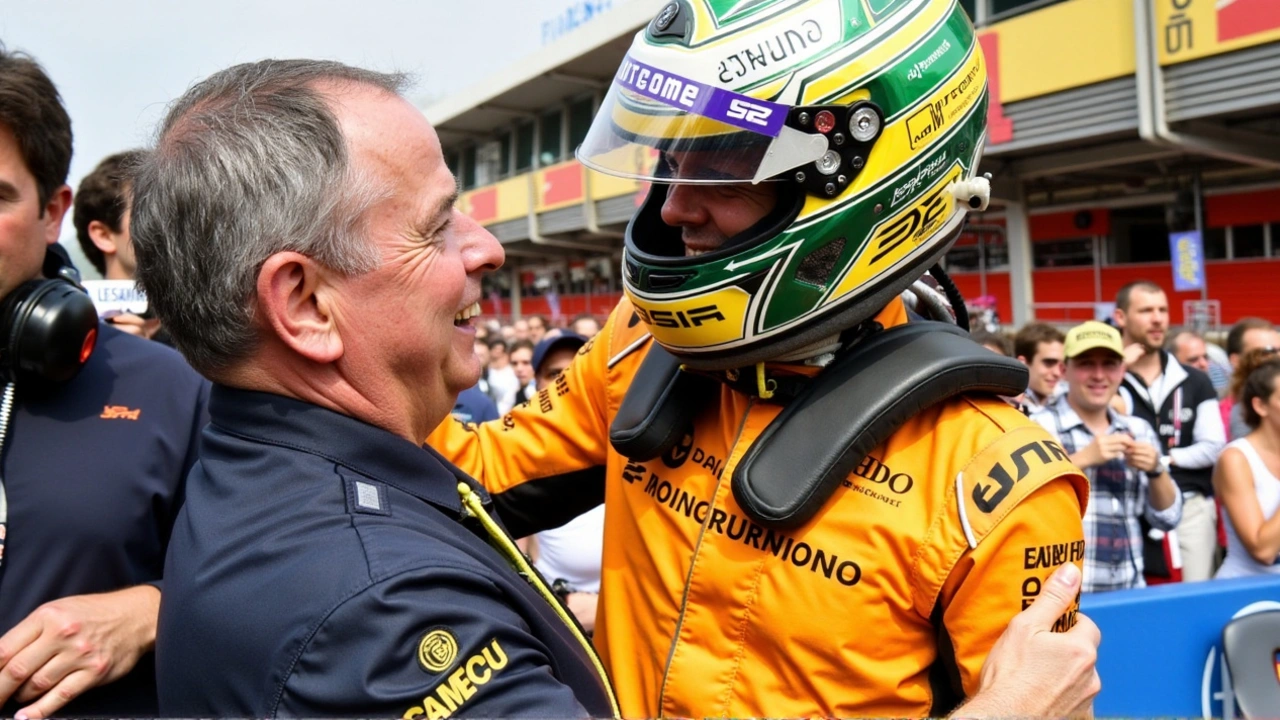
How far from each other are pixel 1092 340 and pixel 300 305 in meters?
3.61

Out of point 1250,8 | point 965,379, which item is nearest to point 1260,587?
point 965,379

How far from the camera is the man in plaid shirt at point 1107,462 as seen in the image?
3.60m

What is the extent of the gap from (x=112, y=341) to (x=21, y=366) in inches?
10.6

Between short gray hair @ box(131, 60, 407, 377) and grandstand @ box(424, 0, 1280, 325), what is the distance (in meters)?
10.4

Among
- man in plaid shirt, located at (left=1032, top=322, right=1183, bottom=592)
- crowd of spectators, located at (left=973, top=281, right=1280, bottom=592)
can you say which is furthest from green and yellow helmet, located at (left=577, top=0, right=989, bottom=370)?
man in plaid shirt, located at (left=1032, top=322, right=1183, bottom=592)

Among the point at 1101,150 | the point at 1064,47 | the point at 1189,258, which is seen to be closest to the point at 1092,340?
the point at 1189,258

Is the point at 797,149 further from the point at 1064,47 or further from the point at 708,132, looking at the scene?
the point at 1064,47

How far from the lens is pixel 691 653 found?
1.51m

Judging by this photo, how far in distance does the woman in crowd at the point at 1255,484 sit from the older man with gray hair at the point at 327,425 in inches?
129

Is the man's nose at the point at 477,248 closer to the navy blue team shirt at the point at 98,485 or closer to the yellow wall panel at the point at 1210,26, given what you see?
the navy blue team shirt at the point at 98,485

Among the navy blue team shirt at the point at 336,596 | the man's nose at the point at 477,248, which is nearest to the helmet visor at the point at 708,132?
the man's nose at the point at 477,248

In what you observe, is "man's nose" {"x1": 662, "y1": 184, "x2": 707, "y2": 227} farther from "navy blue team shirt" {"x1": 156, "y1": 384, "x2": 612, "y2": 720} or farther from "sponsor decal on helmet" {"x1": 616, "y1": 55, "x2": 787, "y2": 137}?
"navy blue team shirt" {"x1": 156, "y1": 384, "x2": 612, "y2": 720}

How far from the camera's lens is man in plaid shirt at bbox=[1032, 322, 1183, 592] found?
11.8 feet

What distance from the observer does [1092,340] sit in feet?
13.1
